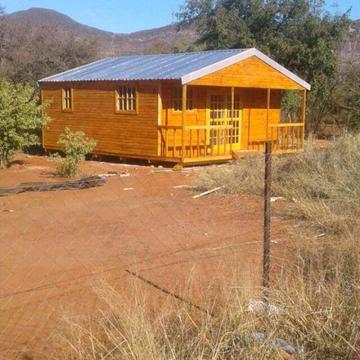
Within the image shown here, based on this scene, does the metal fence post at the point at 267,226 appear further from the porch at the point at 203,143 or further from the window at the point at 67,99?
the window at the point at 67,99

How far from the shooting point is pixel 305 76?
31.8 metres

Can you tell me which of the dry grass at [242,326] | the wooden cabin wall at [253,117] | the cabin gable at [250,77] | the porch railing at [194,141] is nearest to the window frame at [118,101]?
the porch railing at [194,141]

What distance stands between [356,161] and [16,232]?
5588 millimetres

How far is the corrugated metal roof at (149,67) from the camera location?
701 inches

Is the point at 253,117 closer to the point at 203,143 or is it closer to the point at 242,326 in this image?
the point at 203,143

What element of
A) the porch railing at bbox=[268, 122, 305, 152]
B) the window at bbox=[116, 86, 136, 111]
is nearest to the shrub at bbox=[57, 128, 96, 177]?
the window at bbox=[116, 86, 136, 111]

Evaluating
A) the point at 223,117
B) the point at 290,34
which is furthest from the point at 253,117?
the point at 290,34

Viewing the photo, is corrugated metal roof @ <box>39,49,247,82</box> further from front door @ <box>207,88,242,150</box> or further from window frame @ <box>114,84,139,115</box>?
front door @ <box>207,88,242,150</box>

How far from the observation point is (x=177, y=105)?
60.8 ft

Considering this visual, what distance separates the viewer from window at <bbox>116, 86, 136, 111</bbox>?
18.6 metres

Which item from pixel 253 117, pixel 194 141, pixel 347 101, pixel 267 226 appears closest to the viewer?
pixel 267 226

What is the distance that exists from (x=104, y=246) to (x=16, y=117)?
9793 millimetres

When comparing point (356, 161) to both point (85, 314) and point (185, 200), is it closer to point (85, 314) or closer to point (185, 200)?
point (185, 200)

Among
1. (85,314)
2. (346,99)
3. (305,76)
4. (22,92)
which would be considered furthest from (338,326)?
(305,76)
